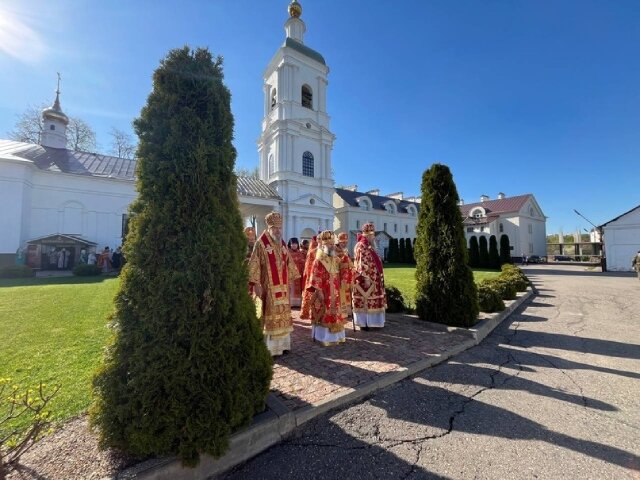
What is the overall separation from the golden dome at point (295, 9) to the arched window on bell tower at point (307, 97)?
821cm

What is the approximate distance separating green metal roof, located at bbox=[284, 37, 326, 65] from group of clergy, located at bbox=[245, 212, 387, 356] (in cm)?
3119

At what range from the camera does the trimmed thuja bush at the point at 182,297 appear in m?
2.10

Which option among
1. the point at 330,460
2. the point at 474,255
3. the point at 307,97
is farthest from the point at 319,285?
the point at 307,97

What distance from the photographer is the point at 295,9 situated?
31.8m

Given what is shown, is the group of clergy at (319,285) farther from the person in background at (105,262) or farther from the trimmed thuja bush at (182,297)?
the person in background at (105,262)

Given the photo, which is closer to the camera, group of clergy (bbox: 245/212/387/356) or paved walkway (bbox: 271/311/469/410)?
paved walkway (bbox: 271/311/469/410)

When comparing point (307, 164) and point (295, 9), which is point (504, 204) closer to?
point (307, 164)

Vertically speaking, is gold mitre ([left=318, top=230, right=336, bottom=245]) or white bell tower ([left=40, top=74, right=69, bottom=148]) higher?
white bell tower ([left=40, top=74, right=69, bottom=148])

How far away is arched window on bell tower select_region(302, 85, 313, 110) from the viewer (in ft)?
105

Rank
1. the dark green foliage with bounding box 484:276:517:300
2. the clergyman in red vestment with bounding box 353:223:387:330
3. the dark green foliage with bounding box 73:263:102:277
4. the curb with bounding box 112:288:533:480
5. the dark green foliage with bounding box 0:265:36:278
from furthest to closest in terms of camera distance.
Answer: the dark green foliage with bounding box 73:263:102:277, the dark green foliage with bounding box 0:265:36:278, the dark green foliage with bounding box 484:276:517:300, the clergyman in red vestment with bounding box 353:223:387:330, the curb with bounding box 112:288:533:480

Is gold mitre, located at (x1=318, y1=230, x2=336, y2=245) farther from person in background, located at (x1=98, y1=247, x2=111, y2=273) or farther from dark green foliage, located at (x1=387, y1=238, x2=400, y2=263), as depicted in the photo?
dark green foliage, located at (x1=387, y1=238, x2=400, y2=263)

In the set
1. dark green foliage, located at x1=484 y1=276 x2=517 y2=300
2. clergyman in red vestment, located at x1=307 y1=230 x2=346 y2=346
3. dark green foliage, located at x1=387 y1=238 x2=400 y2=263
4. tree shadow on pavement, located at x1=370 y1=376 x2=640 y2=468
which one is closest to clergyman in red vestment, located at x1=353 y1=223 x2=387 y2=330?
clergyman in red vestment, located at x1=307 y1=230 x2=346 y2=346

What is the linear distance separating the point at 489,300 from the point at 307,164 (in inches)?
1085

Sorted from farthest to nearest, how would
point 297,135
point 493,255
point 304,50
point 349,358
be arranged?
point 304,50, point 297,135, point 493,255, point 349,358
